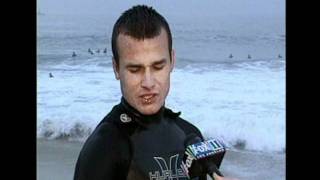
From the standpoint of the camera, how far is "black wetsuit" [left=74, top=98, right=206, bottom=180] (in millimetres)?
1325

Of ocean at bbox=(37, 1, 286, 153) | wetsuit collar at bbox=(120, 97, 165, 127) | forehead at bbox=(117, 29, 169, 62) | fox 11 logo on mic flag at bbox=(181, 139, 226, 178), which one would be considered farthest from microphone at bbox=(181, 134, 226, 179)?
ocean at bbox=(37, 1, 286, 153)

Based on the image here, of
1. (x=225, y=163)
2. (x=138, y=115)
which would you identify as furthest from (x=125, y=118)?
(x=225, y=163)

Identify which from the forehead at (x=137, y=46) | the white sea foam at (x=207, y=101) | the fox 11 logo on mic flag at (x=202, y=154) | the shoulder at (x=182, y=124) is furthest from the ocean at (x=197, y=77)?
the fox 11 logo on mic flag at (x=202, y=154)

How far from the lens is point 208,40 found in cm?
196

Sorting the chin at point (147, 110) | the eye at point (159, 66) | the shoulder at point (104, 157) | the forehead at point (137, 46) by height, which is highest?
the forehead at point (137, 46)

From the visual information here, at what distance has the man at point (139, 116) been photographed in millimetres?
1333

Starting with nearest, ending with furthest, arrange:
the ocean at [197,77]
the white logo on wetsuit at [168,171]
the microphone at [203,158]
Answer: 1. the microphone at [203,158]
2. the white logo on wetsuit at [168,171]
3. the ocean at [197,77]

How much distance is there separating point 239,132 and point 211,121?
11 centimetres

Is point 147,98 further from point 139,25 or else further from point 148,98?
point 139,25

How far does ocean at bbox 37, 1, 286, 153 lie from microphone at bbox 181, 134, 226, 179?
49cm

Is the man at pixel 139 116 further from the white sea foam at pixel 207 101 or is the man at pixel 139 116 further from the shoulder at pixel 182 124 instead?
the white sea foam at pixel 207 101

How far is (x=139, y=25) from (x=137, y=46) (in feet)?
0.17
